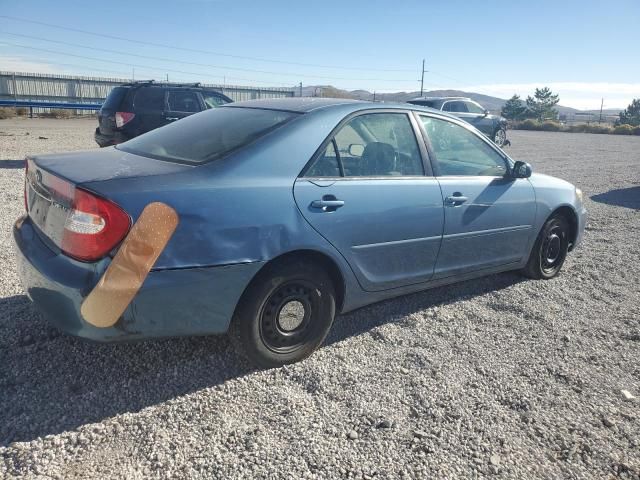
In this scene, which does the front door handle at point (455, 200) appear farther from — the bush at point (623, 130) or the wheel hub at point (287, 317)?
the bush at point (623, 130)

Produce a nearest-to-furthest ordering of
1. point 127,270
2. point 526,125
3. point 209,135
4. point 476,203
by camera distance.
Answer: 1. point 127,270
2. point 209,135
3. point 476,203
4. point 526,125

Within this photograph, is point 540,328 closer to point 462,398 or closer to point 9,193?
point 462,398

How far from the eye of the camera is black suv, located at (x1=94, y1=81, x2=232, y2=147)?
31.1ft

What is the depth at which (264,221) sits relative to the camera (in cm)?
267

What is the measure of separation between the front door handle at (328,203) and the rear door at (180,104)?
7.84 m

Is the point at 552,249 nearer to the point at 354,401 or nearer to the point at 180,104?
the point at 354,401

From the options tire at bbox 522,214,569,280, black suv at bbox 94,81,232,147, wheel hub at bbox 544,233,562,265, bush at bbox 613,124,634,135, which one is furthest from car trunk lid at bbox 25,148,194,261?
bush at bbox 613,124,634,135

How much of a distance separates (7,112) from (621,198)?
25940mm

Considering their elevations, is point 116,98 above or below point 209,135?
above

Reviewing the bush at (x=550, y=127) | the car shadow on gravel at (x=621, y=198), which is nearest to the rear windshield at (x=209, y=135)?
the car shadow on gravel at (x=621, y=198)

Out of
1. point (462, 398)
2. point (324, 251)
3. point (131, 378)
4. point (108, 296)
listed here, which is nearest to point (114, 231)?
point (108, 296)

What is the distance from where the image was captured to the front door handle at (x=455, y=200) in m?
3.61

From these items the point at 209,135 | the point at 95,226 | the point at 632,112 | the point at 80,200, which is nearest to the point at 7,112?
the point at 209,135

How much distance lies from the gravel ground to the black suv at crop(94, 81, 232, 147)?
Answer: 5976 mm
